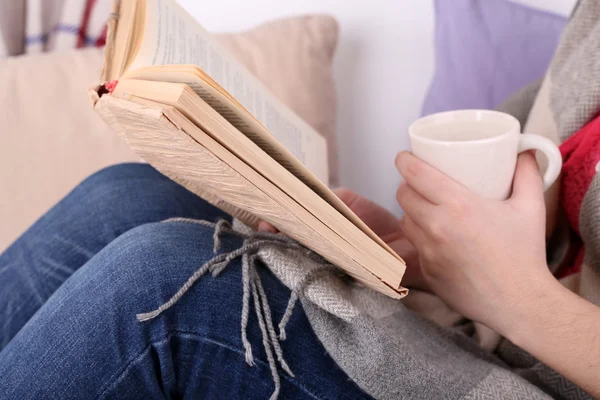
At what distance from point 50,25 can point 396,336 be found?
2.72ft

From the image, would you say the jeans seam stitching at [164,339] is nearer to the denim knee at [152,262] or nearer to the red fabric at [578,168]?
the denim knee at [152,262]

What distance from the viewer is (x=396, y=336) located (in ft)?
1.58

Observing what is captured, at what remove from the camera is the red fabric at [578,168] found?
1.92ft

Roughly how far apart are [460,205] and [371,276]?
0.36 feet

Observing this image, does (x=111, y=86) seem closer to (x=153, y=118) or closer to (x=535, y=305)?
(x=153, y=118)

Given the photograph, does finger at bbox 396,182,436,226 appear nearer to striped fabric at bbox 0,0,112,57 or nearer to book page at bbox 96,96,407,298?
book page at bbox 96,96,407,298

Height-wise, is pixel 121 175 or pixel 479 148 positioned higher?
Result: pixel 479 148

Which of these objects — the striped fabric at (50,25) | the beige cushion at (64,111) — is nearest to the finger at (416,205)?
the beige cushion at (64,111)

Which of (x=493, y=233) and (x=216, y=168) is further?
(x=493, y=233)

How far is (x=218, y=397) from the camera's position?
19.5 inches

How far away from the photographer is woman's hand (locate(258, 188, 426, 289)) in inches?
24.8

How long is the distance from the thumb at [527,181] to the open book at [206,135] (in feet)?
0.45

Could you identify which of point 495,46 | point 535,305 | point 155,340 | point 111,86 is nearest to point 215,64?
point 111,86

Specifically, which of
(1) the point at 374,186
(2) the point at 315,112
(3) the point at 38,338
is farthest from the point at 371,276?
(1) the point at 374,186
